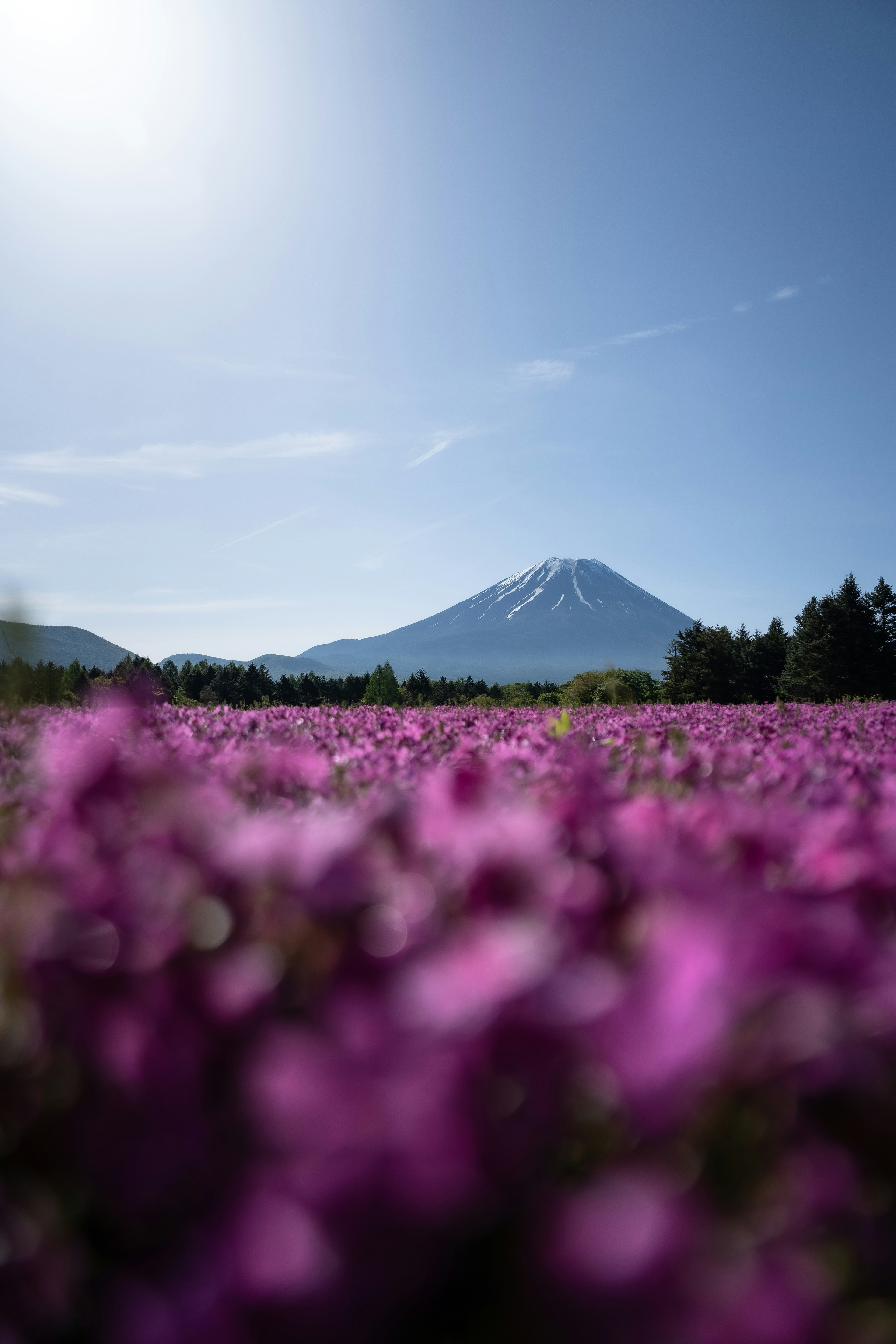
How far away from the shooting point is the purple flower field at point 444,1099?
55 cm

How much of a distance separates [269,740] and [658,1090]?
4297 millimetres

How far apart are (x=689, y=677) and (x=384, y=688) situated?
23.6m

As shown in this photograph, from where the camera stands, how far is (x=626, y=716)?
8.39 m

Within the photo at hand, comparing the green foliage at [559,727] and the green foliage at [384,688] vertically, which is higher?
the green foliage at [384,688]

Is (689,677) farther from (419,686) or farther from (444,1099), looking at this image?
(444,1099)

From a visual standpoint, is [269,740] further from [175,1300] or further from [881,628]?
[881,628]

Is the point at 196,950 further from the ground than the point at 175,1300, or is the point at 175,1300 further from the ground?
the point at 196,950

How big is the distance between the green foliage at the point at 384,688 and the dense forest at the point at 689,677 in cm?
8

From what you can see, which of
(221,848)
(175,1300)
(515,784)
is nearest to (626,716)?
(515,784)

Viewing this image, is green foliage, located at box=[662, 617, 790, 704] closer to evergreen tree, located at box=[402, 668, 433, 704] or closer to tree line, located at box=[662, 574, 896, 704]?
tree line, located at box=[662, 574, 896, 704]

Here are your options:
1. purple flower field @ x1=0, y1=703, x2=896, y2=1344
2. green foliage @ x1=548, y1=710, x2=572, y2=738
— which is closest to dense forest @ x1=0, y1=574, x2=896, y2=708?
green foliage @ x1=548, y1=710, x2=572, y2=738

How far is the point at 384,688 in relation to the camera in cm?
3894

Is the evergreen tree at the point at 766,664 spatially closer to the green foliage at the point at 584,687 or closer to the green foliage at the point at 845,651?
the green foliage at the point at 845,651

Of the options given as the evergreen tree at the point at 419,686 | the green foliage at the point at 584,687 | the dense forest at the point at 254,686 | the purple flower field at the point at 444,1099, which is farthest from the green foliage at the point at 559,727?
the evergreen tree at the point at 419,686
